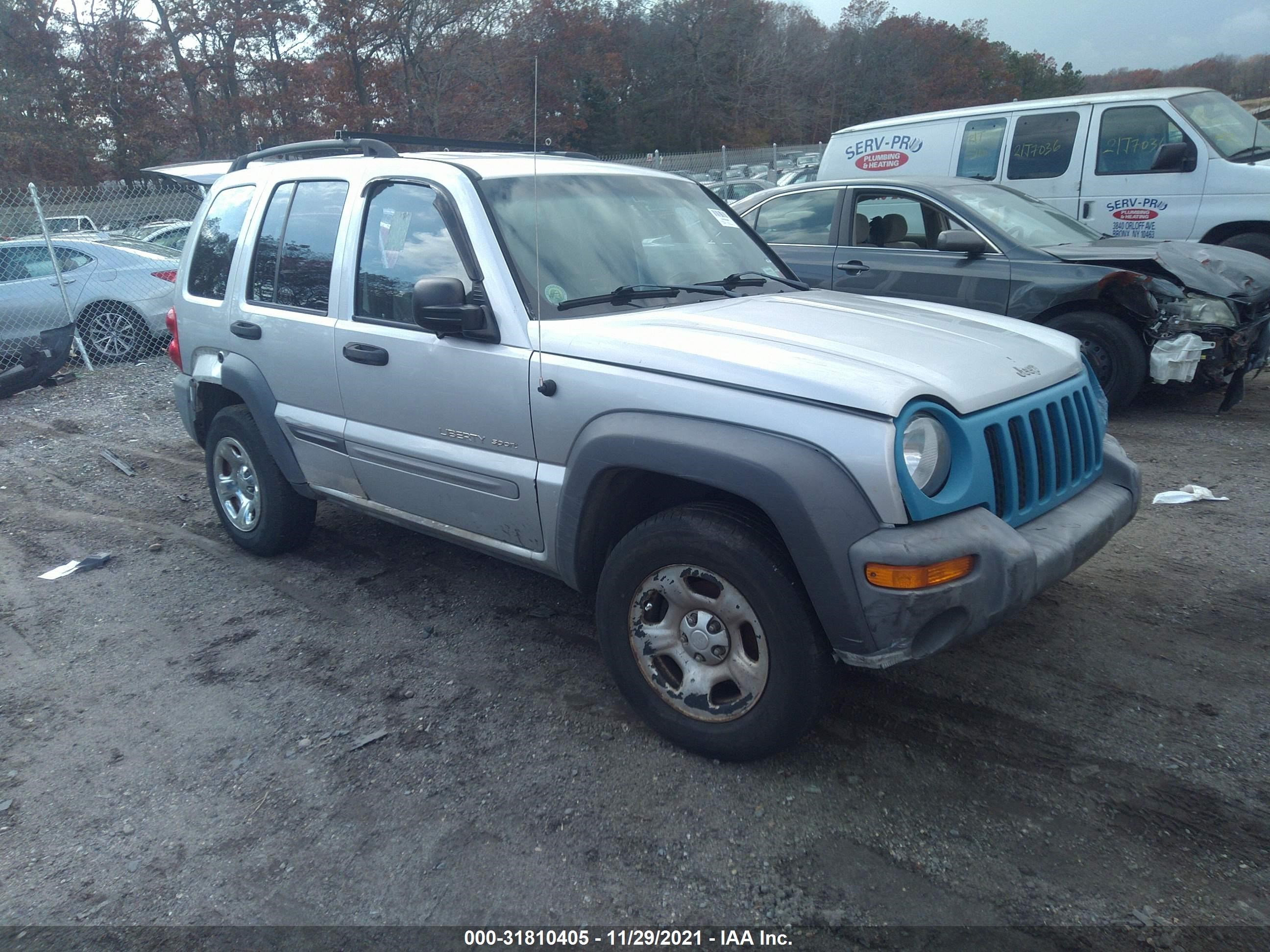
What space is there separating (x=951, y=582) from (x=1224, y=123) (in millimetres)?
8431

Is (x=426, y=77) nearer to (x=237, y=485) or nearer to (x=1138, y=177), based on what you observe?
(x=1138, y=177)

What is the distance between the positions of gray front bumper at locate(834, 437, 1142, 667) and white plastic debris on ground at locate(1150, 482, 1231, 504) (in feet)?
9.01

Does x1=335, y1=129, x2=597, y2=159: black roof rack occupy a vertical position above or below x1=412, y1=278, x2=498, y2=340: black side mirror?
above

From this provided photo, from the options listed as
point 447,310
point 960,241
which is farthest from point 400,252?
point 960,241

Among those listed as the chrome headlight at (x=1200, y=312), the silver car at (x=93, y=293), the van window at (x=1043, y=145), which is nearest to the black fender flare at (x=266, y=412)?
the chrome headlight at (x=1200, y=312)

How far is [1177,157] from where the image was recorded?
27.1 feet

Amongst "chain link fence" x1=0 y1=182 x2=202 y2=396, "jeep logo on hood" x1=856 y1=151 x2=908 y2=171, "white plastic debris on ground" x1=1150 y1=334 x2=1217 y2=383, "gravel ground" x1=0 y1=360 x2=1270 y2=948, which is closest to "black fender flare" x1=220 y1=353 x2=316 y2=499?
"gravel ground" x1=0 y1=360 x2=1270 y2=948

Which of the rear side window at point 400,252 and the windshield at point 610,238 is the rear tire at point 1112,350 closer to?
the windshield at point 610,238

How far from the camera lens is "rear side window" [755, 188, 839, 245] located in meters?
7.57

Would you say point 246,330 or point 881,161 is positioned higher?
point 881,161

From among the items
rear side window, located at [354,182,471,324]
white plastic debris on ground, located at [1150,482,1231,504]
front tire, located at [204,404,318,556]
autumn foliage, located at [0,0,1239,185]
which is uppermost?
autumn foliage, located at [0,0,1239,185]

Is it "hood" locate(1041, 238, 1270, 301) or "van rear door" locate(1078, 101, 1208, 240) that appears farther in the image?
"van rear door" locate(1078, 101, 1208, 240)

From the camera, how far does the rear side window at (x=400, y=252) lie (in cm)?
363

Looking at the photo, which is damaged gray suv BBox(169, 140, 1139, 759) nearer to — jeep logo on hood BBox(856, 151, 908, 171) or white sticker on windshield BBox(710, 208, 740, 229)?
white sticker on windshield BBox(710, 208, 740, 229)
